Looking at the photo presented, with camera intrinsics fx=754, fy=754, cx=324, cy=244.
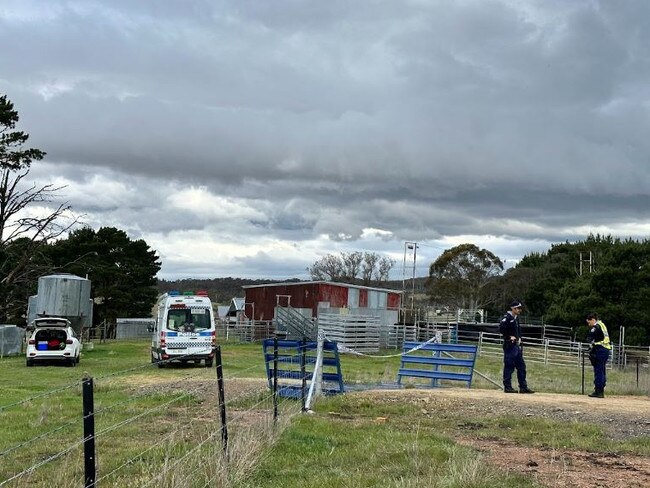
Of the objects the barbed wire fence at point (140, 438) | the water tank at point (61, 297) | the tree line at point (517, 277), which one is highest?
the tree line at point (517, 277)

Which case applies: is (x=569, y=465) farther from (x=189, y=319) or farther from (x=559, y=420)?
(x=189, y=319)

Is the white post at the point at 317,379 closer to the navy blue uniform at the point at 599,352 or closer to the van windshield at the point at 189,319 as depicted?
the navy blue uniform at the point at 599,352

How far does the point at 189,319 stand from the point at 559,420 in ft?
53.3

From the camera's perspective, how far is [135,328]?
6297cm

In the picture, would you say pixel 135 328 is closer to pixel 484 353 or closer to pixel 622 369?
pixel 484 353

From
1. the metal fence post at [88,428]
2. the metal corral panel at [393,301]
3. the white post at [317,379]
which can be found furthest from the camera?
the metal corral panel at [393,301]

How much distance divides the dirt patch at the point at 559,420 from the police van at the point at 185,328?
12.2 metres

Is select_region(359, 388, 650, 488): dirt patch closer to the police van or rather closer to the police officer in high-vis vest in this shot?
the police officer in high-vis vest

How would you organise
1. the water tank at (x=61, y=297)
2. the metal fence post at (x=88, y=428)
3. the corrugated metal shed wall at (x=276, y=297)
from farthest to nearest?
the corrugated metal shed wall at (x=276, y=297), the water tank at (x=61, y=297), the metal fence post at (x=88, y=428)

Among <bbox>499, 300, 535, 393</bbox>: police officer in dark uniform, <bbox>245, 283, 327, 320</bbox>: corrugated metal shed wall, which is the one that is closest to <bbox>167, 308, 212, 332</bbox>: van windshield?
<bbox>499, 300, 535, 393</bbox>: police officer in dark uniform

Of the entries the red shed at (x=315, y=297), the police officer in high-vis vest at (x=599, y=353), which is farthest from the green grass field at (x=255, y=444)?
the red shed at (x=315, y=297)

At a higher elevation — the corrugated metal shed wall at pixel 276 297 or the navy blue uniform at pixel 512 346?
the corrugated metal shed wall at pixel 276 297

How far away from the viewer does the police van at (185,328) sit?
25.1 metres

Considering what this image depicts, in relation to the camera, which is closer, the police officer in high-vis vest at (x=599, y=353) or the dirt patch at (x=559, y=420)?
the dirt patch at (x=559, y=420)
